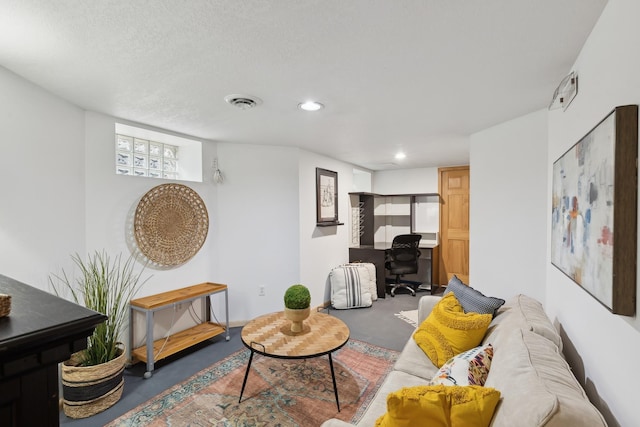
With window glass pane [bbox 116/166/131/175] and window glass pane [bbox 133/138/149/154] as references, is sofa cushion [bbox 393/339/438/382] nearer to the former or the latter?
window glass pane [bbox 116/166/131/175]

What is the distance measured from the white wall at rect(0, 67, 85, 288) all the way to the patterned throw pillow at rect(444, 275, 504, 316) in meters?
2.89

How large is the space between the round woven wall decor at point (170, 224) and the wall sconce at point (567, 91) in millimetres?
3190

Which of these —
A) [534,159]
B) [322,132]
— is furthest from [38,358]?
[534,159]

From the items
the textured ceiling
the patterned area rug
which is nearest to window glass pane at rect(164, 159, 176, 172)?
the textured ceiling

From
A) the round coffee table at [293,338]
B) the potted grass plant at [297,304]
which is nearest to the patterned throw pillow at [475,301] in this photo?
the round coffee table at [293,338]

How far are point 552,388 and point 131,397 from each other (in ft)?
8.79

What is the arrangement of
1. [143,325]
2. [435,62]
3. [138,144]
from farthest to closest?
[138,144] < [143,325] < [435,62]

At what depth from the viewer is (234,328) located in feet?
11.9

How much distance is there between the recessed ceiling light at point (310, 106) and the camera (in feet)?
7.47

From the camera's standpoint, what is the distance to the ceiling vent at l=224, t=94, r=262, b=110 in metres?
2.17

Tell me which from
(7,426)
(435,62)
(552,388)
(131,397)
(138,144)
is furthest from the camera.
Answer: (138,144)

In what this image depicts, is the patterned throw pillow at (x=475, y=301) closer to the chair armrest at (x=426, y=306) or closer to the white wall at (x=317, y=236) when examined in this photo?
the chair armrest at (x=426, y=306)

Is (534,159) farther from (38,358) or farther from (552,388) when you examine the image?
(38,358)

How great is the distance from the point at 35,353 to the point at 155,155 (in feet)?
10.0
